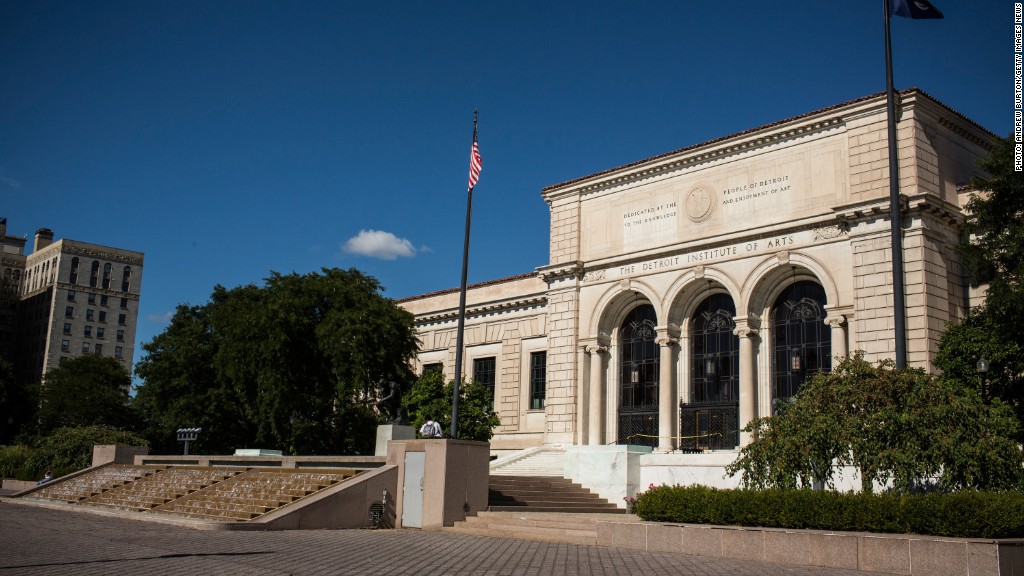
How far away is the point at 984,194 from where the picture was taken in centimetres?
2975

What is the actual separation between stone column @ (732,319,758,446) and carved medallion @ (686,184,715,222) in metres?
4.47

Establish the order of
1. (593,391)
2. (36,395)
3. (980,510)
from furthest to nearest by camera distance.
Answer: (36,395), (593,391), (980,510)

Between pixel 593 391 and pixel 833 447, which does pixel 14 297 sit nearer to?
pixel 593 391

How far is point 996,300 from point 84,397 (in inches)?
2697

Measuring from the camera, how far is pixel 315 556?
48.1ft

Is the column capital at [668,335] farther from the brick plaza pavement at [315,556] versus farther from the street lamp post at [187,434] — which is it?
the street lamp post at [187,434]

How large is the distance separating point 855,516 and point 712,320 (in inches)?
769

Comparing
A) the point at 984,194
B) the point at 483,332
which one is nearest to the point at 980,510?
the point at 984,194

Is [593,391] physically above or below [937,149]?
below

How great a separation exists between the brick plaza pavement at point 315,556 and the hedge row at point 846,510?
123cm

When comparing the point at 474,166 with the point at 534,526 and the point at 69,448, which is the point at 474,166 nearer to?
the point at 534,526

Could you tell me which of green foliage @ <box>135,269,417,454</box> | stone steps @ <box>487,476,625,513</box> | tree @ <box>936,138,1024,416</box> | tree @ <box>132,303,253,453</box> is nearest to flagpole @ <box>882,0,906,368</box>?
tree @ <box>936,138,1024,416</box>

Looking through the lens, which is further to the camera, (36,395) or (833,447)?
(36,395)

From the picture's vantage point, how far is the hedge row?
1375 centimetres
